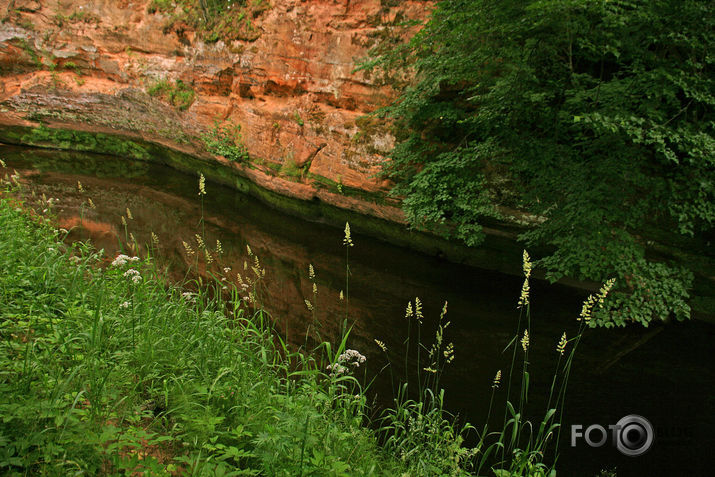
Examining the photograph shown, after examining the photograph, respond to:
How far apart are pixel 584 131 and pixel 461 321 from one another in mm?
3410

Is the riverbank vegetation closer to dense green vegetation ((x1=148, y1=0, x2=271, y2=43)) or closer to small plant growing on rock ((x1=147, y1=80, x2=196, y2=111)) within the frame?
dense green vegetation ((x1=148, y1=0, x2=271, y2=43))

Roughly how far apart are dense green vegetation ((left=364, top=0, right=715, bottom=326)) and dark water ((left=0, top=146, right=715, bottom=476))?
74 cm

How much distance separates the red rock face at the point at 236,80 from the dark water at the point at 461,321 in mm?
1535

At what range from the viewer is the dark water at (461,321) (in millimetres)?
3881

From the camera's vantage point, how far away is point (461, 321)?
5566 mm

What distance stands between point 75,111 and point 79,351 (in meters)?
15.3

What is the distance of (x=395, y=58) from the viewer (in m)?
7.06

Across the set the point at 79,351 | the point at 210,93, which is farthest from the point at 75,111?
the point at 79,351

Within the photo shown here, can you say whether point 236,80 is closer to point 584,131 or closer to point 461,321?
point 584,131

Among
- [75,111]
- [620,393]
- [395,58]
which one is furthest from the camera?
[75,111]

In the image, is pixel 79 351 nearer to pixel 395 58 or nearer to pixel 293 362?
pixel 293 362

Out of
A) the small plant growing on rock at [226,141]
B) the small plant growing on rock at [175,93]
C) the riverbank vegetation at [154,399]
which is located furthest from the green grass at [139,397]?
the small plant growing on rock at [175,93]

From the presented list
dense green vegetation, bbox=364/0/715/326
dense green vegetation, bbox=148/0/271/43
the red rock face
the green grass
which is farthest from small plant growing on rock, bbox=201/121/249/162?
the green grass

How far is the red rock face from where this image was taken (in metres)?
8.67
